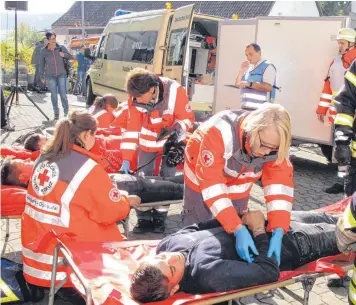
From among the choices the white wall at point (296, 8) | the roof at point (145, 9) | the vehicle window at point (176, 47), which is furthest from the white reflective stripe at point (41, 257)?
the white wall at point (296, 8)

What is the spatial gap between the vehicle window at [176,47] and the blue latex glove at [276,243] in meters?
5.19

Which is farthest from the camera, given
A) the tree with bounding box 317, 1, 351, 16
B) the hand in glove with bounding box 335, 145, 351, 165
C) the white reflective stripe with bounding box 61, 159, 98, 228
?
the tree with bounding box 317, 1, 351, 16

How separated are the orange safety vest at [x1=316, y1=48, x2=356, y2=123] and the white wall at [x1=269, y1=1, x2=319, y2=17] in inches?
694

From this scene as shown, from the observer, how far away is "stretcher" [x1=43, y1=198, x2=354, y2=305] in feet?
7.28

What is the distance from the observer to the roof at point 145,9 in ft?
85.3

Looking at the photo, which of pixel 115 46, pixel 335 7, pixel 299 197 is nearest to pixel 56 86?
pixel 115 46

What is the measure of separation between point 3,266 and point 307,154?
6069mm

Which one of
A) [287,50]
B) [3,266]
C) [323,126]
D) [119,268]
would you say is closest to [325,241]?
[119,268]

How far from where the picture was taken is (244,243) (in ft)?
8.07

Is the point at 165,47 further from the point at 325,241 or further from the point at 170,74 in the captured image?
the point at 325,241

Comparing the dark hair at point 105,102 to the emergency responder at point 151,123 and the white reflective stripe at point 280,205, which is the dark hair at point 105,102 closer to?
the emergency responder at point 151,123

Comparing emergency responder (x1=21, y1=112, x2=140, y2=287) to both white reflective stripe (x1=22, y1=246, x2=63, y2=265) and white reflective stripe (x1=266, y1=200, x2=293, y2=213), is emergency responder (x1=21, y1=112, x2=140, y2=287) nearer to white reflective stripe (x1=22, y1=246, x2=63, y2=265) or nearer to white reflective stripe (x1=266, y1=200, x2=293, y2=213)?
white reflective stripe (x1=22, y1=246, x2=63, y2=265)

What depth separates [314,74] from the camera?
6406 mm

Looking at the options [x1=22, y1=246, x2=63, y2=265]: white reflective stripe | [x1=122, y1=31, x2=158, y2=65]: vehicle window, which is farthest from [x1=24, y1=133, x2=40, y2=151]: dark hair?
[x1=122, y1=31, x2=158, y2=65]: vehicle window
